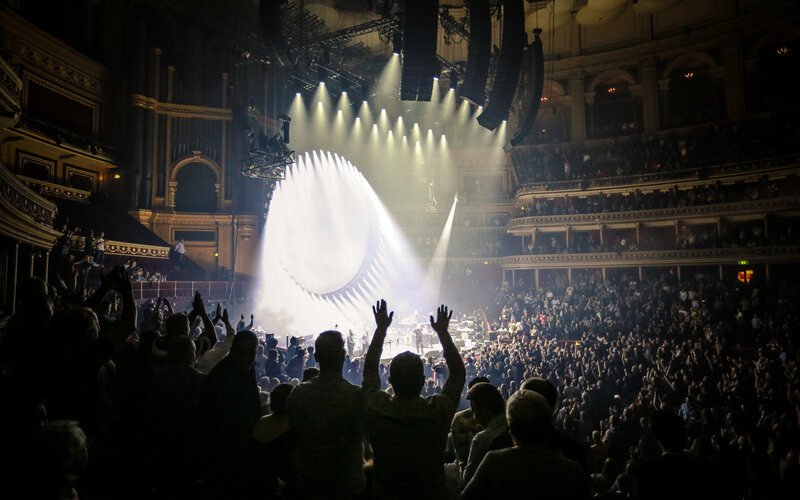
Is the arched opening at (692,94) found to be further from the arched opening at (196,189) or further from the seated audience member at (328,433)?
the seated audience member at (328,433)

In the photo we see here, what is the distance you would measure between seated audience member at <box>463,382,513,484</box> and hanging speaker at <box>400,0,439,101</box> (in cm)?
809

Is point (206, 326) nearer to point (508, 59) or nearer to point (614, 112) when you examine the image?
point (508, 59)

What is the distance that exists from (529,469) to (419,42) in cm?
925

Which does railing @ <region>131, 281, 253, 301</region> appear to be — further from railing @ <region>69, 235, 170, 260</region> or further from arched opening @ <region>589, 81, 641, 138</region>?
arched opening @ <region>589, 81, 641, 138</region>

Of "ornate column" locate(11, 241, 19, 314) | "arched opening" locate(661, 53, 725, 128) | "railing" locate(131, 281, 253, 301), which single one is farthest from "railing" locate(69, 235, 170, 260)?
A: "arched opening" locate(661, 53, 725, 128)

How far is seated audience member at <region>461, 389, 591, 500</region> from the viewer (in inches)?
77.3

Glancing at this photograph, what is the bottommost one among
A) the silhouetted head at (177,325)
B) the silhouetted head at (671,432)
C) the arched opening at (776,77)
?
the silhouetted head at (671,432)

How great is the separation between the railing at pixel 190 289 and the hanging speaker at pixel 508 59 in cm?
1327

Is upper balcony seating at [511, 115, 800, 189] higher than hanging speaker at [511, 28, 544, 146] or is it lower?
higher

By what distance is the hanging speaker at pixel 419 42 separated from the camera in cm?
942

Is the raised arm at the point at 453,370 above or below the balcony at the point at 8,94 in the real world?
below

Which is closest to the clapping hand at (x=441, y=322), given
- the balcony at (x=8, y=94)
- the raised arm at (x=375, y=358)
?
the raised arm at (x=375, y=358)

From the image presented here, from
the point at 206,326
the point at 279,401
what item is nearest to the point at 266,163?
the point at 206,326

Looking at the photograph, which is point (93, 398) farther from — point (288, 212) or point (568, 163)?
point (568, 163)
